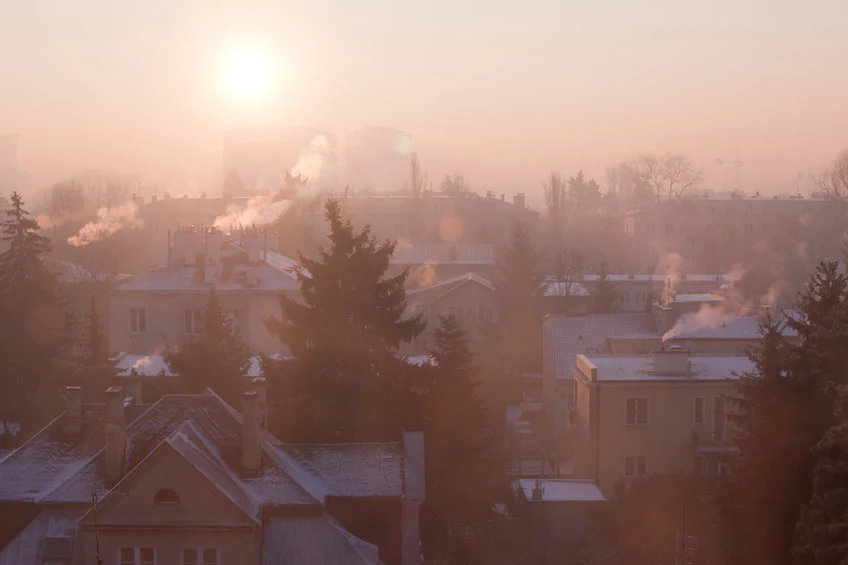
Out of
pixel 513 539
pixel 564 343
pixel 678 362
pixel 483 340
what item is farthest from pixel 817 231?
pixel 513 539

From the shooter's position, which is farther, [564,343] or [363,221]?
[363,221]

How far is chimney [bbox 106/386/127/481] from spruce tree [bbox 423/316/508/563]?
291 inches

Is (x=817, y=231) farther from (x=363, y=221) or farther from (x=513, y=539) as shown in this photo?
(x=513, y=539)

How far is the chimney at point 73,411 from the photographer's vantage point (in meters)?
16.8

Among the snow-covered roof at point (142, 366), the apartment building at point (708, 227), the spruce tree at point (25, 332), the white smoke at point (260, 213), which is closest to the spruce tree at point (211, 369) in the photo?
the snow-covered roof at point (142, 366)

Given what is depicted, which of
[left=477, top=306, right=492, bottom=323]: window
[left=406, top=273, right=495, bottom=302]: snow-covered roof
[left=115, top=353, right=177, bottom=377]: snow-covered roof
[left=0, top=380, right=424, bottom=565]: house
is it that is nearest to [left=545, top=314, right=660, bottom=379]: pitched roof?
[left=477, top=306, right=492, bottom=323]: window

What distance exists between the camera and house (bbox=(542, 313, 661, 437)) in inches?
1215

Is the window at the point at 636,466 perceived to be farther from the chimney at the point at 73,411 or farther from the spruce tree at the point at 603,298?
the spruce tree at the point at 603,298

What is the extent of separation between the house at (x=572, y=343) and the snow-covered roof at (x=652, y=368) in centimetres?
330

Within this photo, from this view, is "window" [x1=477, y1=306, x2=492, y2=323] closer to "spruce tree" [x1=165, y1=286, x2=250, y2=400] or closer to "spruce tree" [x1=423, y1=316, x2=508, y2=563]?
"spruce tree" [x1=165, y1=286, x2=250, y2=400]

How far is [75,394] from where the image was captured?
55.3 feet

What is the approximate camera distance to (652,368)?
86.1ft

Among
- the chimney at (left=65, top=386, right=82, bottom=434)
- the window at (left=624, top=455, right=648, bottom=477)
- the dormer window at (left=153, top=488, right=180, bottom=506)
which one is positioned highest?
the chimney at (left=65, top=386, right=82, bottom=434)

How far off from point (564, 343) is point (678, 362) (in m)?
7.20
